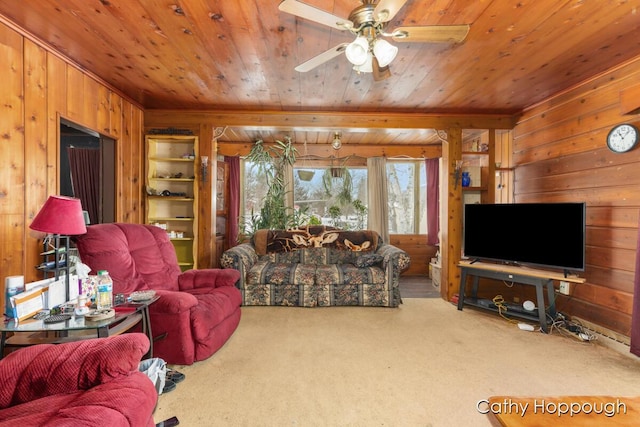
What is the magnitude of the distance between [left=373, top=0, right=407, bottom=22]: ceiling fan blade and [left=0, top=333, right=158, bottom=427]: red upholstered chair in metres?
1.96

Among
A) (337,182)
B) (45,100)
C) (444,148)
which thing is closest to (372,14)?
(45,100)

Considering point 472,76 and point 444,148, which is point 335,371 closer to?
point 472,76

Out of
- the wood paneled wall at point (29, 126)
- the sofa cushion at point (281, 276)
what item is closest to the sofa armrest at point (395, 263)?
the sofa cushion at point (281, 276)

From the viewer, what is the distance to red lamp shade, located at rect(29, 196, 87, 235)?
69.2 inches

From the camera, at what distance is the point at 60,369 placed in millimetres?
1224

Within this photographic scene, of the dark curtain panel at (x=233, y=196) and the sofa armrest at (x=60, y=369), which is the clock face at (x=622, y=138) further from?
the dark curtain panel at (x=233, y=196)

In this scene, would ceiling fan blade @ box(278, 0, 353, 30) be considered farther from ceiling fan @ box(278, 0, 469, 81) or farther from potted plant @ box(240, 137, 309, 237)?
potted plant @ box(240, 137, 309, 237)

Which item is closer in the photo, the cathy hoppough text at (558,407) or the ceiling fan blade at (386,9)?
the cathy hoppough text at (558,407)

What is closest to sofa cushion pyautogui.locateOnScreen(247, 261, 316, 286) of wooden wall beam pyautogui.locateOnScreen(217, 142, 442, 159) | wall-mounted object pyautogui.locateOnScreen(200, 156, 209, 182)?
wall-mounted object pyautogui.locateOnScreen(200, 156, 209, 182)

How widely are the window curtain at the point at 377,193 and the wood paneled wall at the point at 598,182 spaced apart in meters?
2.49

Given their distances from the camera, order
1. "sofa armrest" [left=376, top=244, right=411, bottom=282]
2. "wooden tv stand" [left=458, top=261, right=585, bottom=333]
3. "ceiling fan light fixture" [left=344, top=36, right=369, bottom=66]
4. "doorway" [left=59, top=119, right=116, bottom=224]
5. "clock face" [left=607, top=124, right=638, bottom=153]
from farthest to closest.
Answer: "doorway" [left=59, top=119, right=116, bottom=224], "sofa armrest" [left=376, top=244, right=411, bottom=282], "wooden tv stand" [left=458, top=261, right=585, bottom=333], "clock face" [left=607, top=124, right=638, bottom=153], "ceiling fan light fixture" [left=344, top=36, right=369, bottom=66]

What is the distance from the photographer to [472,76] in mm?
2967

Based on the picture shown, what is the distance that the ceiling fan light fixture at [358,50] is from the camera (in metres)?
1.68

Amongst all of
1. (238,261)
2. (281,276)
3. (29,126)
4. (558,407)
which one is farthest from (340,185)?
(558,407)
